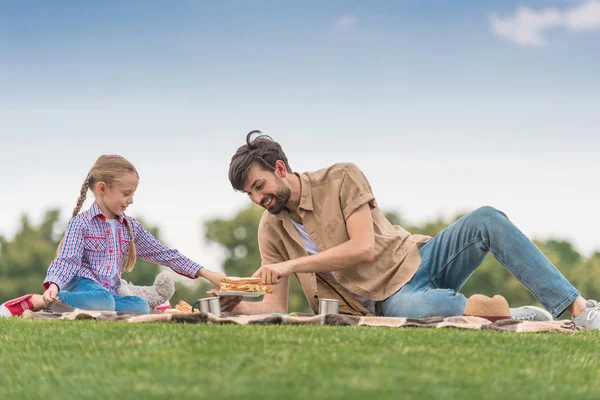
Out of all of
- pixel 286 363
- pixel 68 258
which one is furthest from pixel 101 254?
pixel 286 363

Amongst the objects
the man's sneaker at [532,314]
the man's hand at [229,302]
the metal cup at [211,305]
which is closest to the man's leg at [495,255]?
the man's sneaker at [532,314]

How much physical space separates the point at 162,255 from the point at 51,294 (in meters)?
1.39

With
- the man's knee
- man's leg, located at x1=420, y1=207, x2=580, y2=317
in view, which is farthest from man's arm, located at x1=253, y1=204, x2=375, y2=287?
the man's knee

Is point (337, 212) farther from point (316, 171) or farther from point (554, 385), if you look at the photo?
point (554, 385)

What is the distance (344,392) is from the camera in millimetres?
3219

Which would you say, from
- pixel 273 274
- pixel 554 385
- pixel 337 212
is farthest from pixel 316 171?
pixel 554 385

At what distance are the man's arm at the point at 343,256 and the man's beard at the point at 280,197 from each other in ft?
1.91

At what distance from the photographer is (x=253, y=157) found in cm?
653

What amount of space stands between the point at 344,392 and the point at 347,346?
1.20 metres

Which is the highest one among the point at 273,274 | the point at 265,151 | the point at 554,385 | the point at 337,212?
the point at 265,151

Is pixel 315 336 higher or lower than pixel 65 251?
lower

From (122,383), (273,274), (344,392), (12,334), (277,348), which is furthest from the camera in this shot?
(273,274)

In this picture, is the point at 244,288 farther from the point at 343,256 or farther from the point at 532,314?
the point at 532,314

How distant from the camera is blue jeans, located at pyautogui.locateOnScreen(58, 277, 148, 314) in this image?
23.7ft
